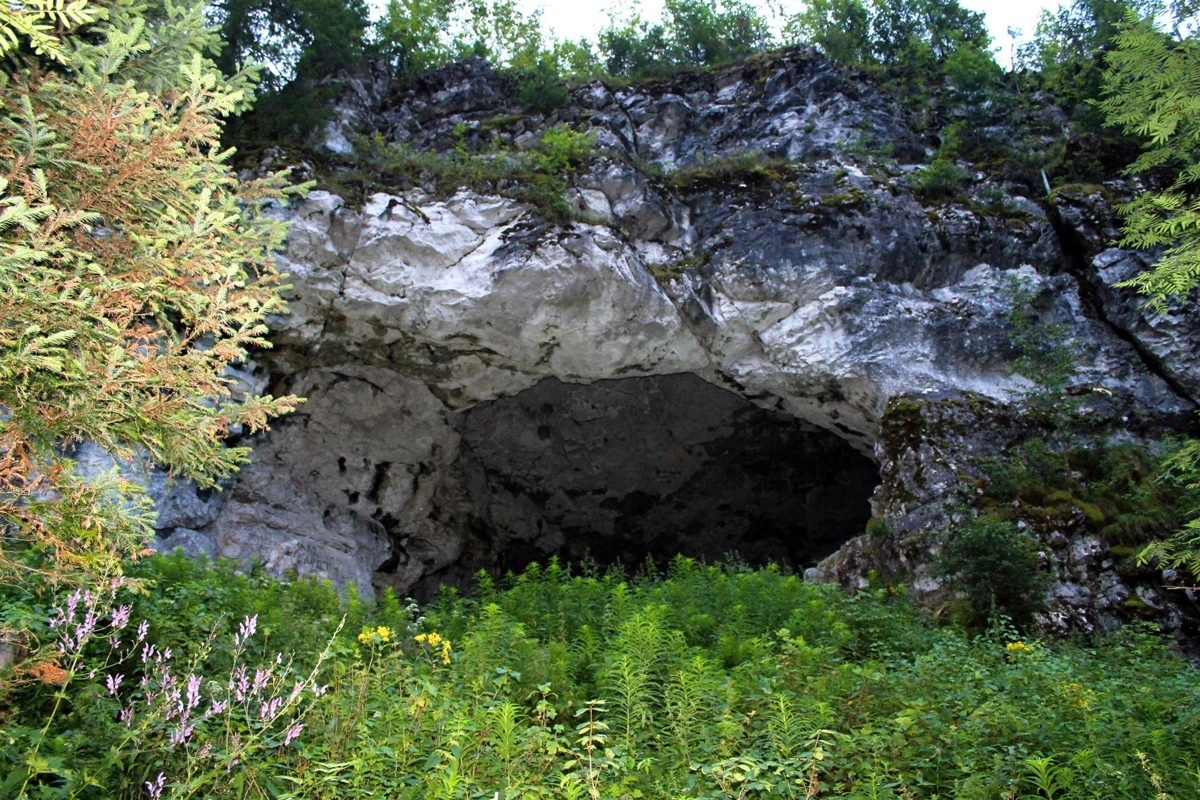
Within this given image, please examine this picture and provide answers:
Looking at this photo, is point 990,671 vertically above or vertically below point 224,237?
below

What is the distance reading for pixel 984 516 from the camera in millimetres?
10055

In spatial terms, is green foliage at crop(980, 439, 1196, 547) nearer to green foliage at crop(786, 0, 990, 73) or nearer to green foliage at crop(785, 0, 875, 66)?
green foliage at crop(785, 0, 875, 66)

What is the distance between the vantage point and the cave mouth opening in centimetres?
1571

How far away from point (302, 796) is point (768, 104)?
1480 centimetres

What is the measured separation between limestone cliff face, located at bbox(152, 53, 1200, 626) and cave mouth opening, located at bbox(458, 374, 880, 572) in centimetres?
11

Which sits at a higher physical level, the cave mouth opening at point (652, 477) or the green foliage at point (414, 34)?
the green foliage at point (414, 34)

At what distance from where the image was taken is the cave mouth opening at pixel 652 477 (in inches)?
619

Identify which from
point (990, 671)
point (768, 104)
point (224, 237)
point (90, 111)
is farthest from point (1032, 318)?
point (90, 111)

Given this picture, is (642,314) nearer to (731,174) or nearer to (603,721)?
(731,174)

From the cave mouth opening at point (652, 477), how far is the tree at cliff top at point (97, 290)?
34.3 feet

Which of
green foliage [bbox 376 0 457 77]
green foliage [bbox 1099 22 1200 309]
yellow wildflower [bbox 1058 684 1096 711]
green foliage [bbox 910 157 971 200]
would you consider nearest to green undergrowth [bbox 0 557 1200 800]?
yellow wildflower [bbox 1058 684 1096 711]

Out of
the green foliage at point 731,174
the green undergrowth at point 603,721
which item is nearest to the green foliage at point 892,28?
the green foliage at point 731,174

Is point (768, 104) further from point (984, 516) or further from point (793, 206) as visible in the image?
point (984, 516)

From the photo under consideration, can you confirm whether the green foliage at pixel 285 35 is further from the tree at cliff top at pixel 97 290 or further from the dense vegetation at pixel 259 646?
the tree at cliff top at pixel 97 290
